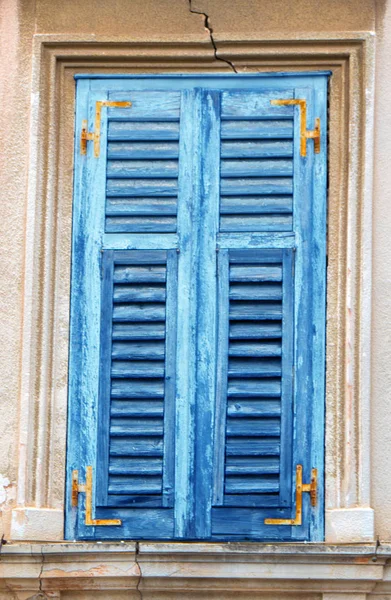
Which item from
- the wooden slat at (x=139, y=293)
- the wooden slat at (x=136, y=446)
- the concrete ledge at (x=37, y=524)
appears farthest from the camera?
the wooden slat at (x=139, y=293)

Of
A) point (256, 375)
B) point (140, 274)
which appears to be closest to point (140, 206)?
point (140, 274)

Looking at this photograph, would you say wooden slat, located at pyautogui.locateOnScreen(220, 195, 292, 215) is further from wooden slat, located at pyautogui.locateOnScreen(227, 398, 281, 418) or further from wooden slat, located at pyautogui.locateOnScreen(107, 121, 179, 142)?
wooden slat, located at pyautogui.locateOnScreen(227, 398, 281, 418)

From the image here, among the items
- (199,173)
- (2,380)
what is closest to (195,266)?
(199,173)

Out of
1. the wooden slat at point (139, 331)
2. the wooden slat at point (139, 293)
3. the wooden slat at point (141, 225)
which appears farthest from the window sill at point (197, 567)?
the wooden slat at point (141, 225)

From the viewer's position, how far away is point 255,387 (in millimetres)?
7441

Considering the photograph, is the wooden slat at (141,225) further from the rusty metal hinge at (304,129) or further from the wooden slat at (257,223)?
the rusty metal hinge at (304,129)

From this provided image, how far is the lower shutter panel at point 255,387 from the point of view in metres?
7.36

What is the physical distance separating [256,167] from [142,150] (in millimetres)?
515

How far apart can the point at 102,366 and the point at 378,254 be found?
1.30 metres

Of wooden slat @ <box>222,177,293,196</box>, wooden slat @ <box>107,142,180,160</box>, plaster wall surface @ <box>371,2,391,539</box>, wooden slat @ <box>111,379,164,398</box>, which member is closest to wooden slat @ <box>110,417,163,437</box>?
wooden slat @ <box>111,379,164,398</box>

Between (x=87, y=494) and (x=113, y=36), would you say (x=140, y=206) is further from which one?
(x=87, y=494)

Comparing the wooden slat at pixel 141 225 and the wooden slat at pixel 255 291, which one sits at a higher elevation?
the wooden slat at pixel 141 225

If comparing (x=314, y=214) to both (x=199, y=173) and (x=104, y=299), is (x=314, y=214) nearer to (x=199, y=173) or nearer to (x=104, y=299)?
(x=199, y=173)

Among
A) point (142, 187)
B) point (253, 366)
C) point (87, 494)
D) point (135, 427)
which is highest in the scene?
point (142, 187)
